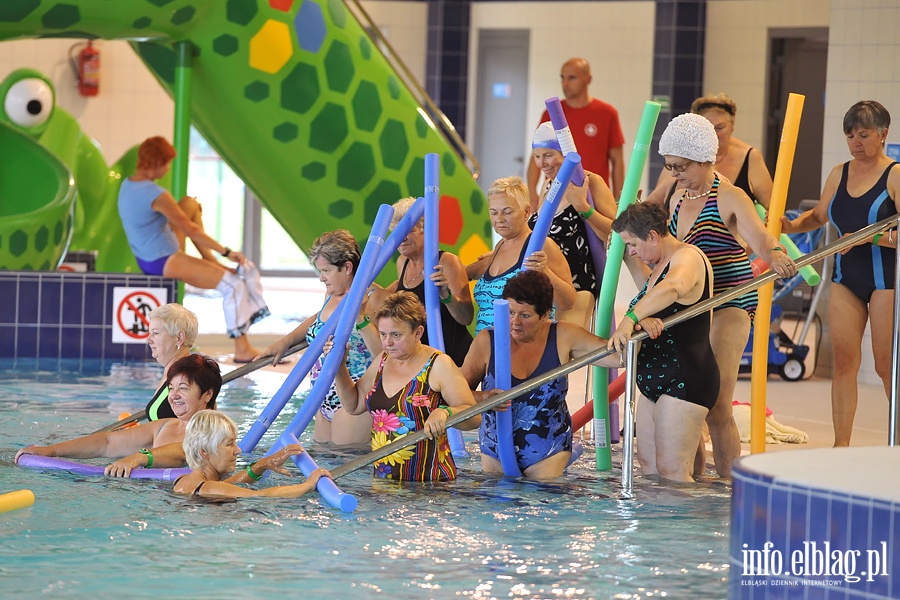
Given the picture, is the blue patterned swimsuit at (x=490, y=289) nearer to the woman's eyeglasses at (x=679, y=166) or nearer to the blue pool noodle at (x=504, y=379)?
the blue pool noodle at (x=504, y=379)

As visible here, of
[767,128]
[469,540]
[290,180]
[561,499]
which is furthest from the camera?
[767,128]

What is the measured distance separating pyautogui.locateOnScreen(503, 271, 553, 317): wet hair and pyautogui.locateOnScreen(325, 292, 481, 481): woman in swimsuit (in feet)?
1.24

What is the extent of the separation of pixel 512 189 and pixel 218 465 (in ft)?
5.79

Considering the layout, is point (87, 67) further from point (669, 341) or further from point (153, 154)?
point (669, 341)

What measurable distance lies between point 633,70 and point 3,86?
7334mm

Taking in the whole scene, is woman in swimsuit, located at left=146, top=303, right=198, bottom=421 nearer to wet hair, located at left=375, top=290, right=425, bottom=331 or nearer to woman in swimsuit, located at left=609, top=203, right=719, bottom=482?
wet hair, located at left=375, top=290, right=425, bottom=331

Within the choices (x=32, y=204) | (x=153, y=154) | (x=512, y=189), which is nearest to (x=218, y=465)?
(x=512, y=189)

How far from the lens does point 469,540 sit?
4.45m

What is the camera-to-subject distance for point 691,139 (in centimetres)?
522

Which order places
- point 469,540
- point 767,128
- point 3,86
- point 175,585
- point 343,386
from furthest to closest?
point 767,128 → point 3,86 → point 343,386 → point 469,540 → point 175,585

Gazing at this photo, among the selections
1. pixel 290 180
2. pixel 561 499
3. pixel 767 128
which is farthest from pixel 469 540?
pixel 767 128

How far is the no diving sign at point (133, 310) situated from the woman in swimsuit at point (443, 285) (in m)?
3.29

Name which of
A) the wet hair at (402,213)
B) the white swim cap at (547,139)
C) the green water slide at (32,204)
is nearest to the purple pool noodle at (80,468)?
the wet hair at (402,213)

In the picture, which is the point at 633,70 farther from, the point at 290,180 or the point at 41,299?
the point at 41,299
